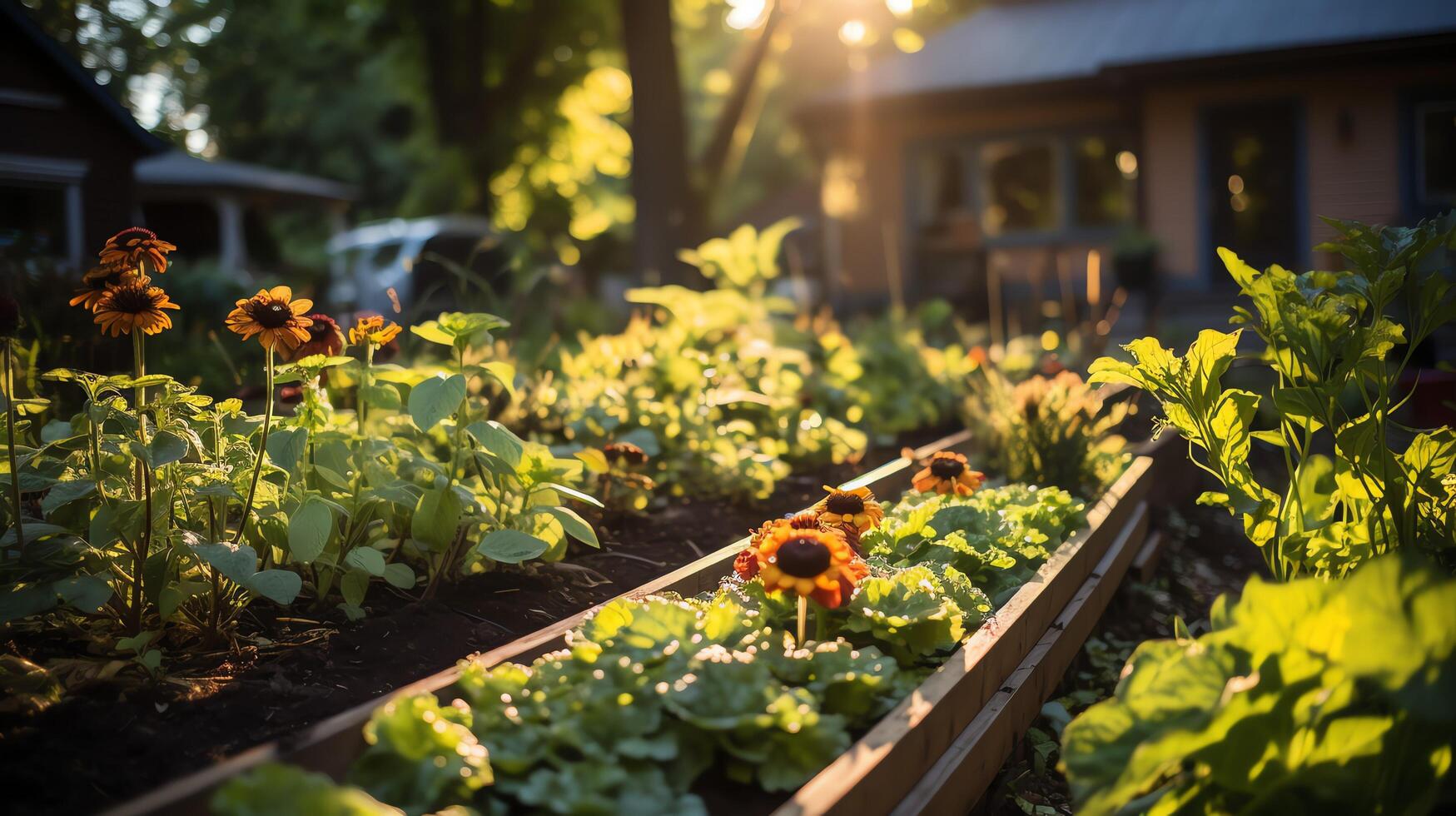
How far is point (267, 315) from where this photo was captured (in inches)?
78.7

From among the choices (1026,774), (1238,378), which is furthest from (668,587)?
(1238,378)

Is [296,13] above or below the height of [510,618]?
above

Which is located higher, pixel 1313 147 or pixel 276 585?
pixel 1313 147

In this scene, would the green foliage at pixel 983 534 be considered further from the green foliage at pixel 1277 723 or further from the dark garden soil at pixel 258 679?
the green foliage at pixel 1277 723

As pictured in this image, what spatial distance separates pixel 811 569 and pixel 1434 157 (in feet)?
34.2

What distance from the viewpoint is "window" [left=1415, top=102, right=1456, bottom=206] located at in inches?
376

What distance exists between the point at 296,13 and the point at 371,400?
12673 millimetres

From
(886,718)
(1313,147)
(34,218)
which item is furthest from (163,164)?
(886,718)

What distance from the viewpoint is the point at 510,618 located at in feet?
7.62

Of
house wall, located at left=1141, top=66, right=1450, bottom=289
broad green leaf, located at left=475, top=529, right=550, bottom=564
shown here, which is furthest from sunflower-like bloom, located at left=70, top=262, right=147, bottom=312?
house wall, located at left=1141, top=66, right=1450, bottom=289

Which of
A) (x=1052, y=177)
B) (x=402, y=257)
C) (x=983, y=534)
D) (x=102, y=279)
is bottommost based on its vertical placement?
(x=983, y=534)

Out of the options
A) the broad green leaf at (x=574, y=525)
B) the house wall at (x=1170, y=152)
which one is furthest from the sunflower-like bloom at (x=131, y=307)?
the house wall at (x=1170, y=152)

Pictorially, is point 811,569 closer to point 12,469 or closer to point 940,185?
point 12,469

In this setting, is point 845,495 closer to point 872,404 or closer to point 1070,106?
point 872,404
